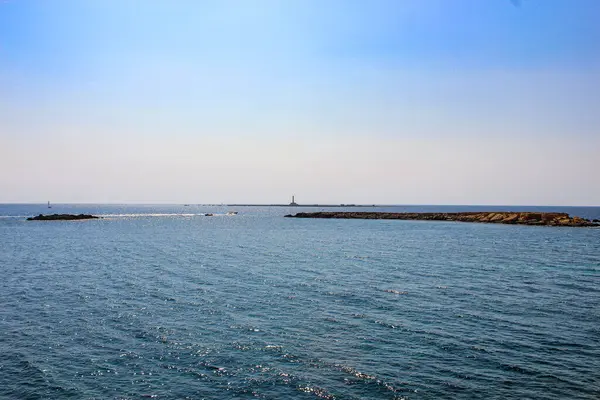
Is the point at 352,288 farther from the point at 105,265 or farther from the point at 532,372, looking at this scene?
the point at 105,265

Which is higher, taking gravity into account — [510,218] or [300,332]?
[510,218]

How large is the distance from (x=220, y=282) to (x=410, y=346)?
19279 mm

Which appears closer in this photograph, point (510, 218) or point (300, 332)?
point (300, 332)

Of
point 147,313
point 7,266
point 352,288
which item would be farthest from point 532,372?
point 7,266

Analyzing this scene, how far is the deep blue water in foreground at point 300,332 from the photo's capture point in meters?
15.2

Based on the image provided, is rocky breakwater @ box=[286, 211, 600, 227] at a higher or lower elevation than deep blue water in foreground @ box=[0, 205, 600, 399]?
higher

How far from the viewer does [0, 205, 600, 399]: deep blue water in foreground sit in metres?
15.2

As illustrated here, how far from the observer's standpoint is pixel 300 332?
20.9 m

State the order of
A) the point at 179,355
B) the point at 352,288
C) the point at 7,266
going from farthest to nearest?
the point at 7,266, the point at 352,288, the point at 179,355

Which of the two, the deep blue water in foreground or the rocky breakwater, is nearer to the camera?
the deep blue water in foreground

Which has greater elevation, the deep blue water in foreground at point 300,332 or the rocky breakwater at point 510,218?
the rocky breakwater at point 510,218

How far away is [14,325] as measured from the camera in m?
22.1

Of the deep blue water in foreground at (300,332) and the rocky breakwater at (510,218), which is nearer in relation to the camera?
the deep blue water in foreground at (300,332)

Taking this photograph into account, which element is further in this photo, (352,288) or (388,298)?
(352,288)
